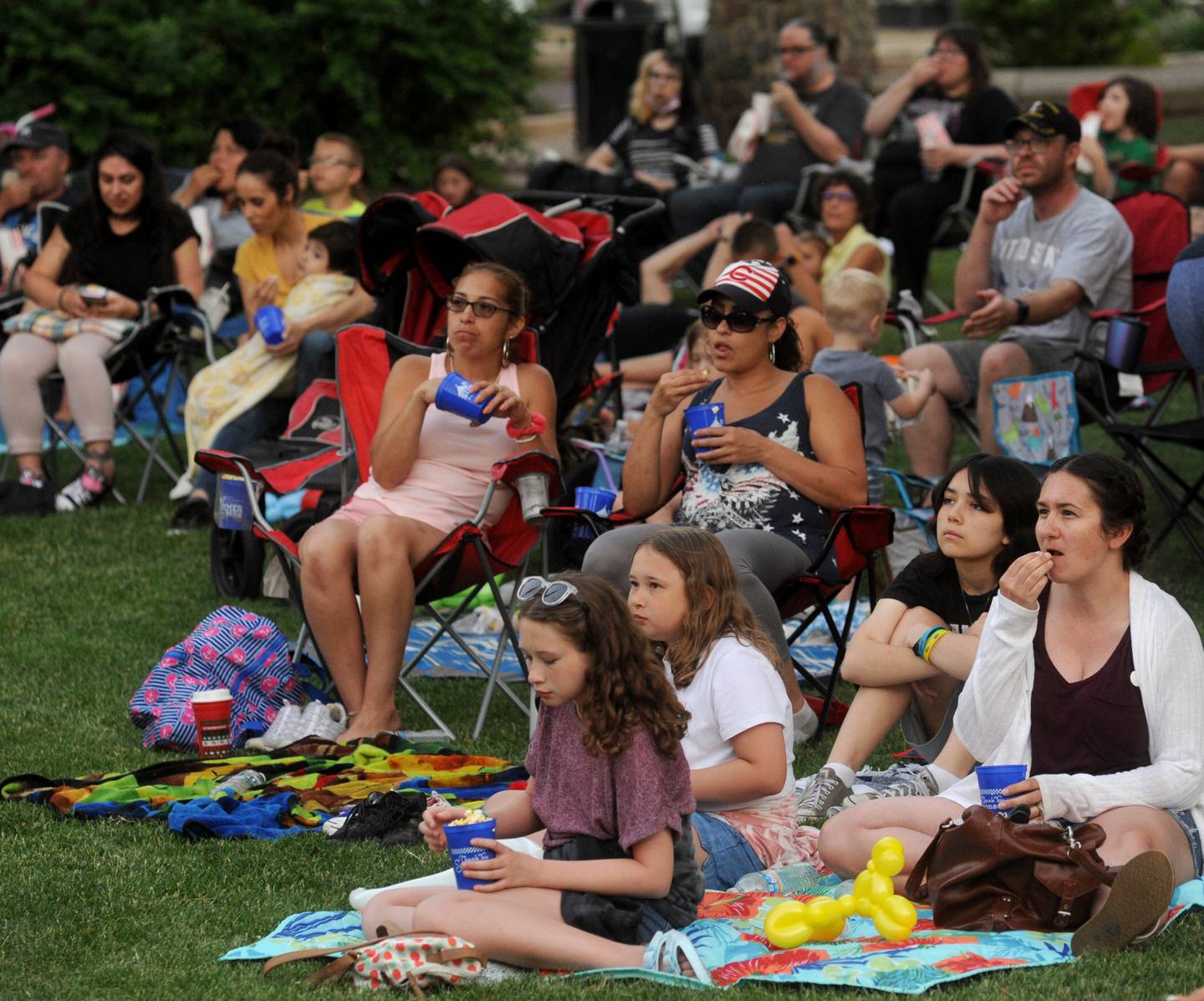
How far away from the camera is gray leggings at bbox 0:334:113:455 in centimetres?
767

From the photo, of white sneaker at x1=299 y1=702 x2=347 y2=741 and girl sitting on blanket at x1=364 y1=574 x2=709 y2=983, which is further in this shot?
white sneaker at x1=299 y1=702 x2=347 y2=741

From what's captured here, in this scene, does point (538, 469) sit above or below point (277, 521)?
above

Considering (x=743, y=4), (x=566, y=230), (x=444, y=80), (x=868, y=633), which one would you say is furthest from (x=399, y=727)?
(x=743, y=4)

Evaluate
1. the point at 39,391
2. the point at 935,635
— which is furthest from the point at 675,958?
the point at 39,391

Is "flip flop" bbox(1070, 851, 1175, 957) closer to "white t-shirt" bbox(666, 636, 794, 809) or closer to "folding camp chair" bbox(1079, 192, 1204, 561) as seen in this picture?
"white t-shirt" bbox(666, 636, 794, 809)

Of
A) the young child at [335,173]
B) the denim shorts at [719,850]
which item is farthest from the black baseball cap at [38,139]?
the denim shorts at [719,850]

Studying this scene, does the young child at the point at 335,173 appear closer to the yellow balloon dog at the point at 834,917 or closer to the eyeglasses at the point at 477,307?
the eyeglasses at the point at 477,307

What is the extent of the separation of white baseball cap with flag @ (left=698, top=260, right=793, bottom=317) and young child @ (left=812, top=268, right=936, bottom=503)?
1188 millimetres

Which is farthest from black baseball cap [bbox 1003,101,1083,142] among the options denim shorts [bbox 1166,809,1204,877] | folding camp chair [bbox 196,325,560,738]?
denim shorts [bbox 1166,809,1204,877]

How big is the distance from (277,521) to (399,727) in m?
2.39

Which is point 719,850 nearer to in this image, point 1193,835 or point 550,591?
point 550,591

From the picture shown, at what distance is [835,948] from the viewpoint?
11.1 ft

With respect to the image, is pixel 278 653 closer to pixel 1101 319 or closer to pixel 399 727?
pixel 399 727

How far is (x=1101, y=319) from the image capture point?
Answer: 20.7 ft
